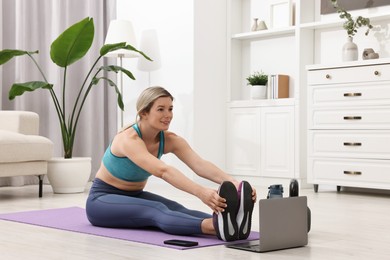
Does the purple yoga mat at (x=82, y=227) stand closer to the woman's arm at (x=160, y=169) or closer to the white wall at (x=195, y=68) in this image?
the woman's arm at (x=160, y=169)

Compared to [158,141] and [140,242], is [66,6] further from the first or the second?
[140,242]

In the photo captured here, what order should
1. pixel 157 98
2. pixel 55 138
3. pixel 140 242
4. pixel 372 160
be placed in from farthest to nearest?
pixel 55 138 → pixel 372 160 → pixel 157 98 → pixel 140 242

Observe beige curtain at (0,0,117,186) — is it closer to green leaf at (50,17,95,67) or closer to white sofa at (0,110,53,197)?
white sofa at (0,110,53,197)

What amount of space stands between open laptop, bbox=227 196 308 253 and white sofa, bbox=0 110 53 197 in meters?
2.42

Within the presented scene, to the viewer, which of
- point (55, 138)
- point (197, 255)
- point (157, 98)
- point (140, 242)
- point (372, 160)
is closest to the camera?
point (197, 255)

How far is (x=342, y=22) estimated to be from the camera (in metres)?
5.25

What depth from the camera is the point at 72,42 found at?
197 inches

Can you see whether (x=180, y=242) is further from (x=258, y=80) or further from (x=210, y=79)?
(x=210, y=79)

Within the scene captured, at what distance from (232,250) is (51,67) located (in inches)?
158

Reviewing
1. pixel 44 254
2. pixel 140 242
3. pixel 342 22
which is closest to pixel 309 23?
pixel 342 22

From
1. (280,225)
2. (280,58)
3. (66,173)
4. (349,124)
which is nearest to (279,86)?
(280,58)

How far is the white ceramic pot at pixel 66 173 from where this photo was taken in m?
5.09

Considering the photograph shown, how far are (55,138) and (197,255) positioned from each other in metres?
3.88

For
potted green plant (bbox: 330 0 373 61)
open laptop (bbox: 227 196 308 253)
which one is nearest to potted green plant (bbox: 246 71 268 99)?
potted green plant (bbox: 330 0 373 61)
